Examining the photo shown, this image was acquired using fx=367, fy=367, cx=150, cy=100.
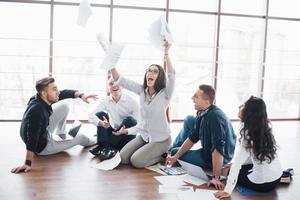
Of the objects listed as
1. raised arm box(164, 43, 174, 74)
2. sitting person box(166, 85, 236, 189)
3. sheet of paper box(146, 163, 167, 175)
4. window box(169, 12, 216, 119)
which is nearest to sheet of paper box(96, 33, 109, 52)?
raised arm box(164, 43, 174, 74)

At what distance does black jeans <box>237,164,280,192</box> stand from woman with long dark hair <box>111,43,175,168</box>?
73 centimetres

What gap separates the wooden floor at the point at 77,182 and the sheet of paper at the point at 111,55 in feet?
2.66

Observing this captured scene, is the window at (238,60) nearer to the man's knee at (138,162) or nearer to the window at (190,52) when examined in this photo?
the window at (190,52)

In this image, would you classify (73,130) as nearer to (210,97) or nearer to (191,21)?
(210,97)

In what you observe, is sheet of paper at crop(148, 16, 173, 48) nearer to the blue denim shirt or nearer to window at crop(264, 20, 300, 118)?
the blue denim shirt

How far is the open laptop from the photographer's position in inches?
104

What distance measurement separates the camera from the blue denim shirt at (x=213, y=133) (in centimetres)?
248

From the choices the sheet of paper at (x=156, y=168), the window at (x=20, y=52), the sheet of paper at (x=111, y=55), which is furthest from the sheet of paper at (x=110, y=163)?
the window at (x=20, y=52)

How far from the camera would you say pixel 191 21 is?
5.58 m

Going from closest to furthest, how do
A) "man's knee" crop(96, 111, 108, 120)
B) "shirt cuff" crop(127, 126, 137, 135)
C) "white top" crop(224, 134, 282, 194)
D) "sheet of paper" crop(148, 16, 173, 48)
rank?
"white top" crop(224, 134, 282, 194)
"sheet of paper" crop(148, 16, 173, 48)
"shirt cuff" crop(127, 126, 137, 135)
"man's knee" crop(96, 111, 108, 120)

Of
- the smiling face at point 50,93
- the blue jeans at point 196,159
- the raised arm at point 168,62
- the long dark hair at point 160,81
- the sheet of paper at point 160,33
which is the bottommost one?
the blue jeans at point 196,159

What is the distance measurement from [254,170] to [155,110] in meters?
0.93

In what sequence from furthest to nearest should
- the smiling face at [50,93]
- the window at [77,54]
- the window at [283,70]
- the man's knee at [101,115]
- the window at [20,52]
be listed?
1. the window at [283,70]
2. the window at [77,54]
3. the window at [20,52]
4. the man's knee at [101,115]
5. the smiling face at [50,93]

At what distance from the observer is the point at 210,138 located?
8.38ft
